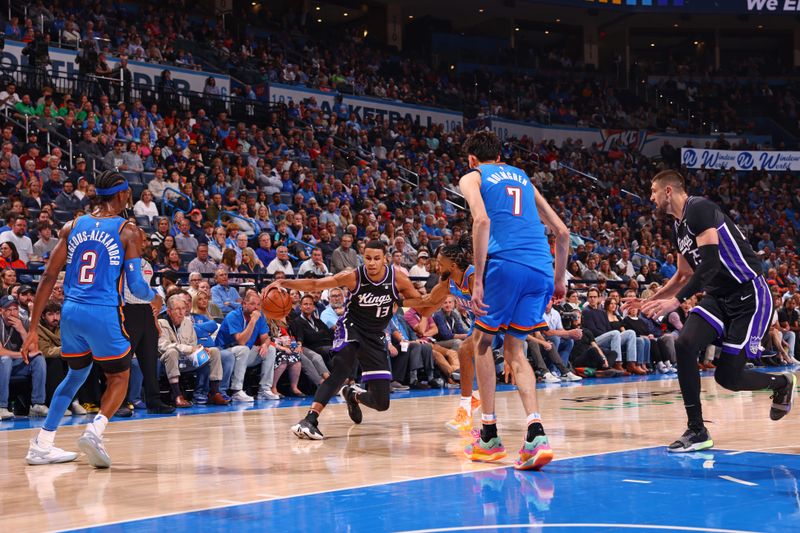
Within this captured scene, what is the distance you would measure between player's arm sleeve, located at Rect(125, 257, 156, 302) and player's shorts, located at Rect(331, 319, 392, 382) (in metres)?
2.08

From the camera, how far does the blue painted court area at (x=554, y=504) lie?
411cm

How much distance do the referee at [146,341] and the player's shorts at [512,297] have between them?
14.3 ft

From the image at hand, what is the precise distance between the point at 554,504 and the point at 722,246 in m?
2.49

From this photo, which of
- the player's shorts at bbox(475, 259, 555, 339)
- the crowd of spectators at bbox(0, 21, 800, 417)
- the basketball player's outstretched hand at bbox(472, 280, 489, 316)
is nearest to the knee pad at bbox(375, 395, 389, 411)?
the player's shorts at bbox(475, 259, 555, 339)

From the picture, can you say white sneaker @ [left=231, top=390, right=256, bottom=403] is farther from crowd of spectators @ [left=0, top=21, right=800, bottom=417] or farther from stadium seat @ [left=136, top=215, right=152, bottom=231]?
stadium seat @ [left=136, top=215, right=152, bottom=231]

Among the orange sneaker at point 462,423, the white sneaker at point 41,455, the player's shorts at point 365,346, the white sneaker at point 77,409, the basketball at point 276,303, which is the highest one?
the basketball at point 276,303

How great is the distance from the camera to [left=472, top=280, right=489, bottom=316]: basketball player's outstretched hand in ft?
18.2

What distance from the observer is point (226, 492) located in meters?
5.04

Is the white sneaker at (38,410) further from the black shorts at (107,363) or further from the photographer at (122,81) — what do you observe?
the photographer at (122,81)

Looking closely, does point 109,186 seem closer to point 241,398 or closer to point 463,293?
point 463,293

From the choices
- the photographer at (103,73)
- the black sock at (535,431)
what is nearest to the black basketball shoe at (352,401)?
the black sock at (535,431)

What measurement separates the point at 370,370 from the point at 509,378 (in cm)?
627

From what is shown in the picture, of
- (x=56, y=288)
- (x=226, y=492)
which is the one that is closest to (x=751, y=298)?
(x=226, y=492)

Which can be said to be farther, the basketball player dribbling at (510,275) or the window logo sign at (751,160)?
the window logo sign at (751,160)
